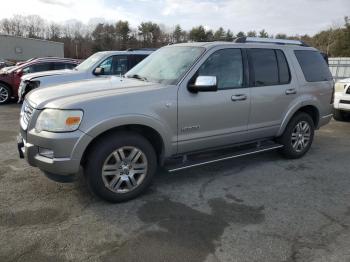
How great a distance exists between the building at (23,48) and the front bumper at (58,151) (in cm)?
3922

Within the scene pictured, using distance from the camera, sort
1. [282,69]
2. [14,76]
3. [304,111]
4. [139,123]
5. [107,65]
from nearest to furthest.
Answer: [139,123] → [282,69] → [304,111] → [107,65] → [14,76]

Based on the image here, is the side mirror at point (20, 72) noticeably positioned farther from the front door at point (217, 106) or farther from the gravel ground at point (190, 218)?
the front door at point (217, 106)

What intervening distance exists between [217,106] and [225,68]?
564 millimetres

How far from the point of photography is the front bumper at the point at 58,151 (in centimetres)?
337

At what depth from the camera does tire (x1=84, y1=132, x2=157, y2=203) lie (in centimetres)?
361

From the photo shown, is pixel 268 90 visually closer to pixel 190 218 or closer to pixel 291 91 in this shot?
pixel 291 91

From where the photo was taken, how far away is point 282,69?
522 cm

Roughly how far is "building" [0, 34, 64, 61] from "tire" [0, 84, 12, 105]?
29.7m

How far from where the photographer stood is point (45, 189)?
4184 millimetres

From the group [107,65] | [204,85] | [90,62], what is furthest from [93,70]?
[204,85]

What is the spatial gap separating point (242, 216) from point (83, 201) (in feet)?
5.96

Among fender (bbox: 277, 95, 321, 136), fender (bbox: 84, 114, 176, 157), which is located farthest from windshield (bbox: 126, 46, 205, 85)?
fender (bbox: 277, 95, 321, 136)

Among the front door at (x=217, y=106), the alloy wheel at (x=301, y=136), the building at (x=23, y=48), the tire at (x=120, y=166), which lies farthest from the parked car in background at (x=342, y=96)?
the building at (x=23, y=48)

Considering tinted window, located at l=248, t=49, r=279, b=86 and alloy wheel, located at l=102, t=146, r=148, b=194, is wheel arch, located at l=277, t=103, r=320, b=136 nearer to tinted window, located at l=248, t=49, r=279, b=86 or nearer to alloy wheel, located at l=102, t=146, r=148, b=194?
tinted window, located at l=248, t=49, r=279, b=86
